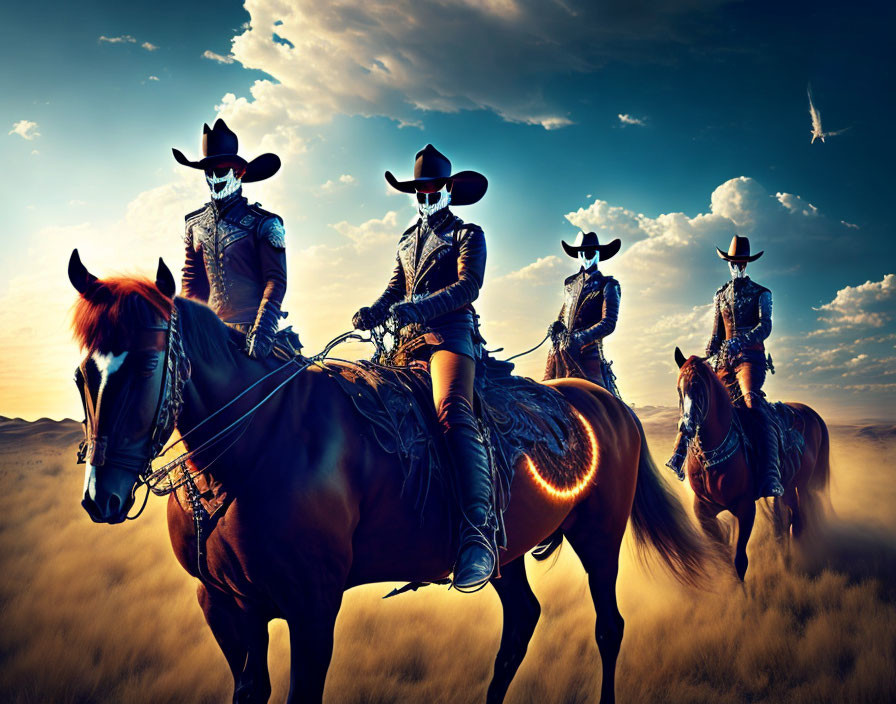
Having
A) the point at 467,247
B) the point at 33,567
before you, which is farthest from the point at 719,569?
the point at 33,567

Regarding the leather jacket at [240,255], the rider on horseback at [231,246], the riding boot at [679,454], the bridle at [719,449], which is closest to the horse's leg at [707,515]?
the bridle at [719,449]

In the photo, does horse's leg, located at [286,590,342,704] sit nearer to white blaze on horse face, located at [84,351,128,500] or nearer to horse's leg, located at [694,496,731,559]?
white blaze on horse face, located at [84,351,128,500]

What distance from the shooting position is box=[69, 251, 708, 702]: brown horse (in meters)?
2.91

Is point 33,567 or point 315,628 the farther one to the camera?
point 33,567

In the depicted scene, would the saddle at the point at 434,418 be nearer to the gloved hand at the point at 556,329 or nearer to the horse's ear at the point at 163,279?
the horse's ear at the point at 163,279

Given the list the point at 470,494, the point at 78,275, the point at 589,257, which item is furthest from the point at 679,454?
the point at 78,275

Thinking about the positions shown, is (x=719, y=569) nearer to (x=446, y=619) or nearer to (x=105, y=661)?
(x=446, y=619)

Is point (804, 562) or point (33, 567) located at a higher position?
point (33, 567)

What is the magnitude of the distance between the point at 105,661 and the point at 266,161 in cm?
467

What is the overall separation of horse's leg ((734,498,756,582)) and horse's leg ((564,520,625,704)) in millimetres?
3167

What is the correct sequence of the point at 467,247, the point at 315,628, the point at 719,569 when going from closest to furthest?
the point at 315,628 → the point at 467,247 → the point at 719,569

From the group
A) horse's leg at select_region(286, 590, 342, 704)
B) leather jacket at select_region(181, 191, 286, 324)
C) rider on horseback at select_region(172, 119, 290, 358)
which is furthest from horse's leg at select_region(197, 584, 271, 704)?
leather jacket at select_region(181, 191, 286, 324)

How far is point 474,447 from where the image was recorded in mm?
3916

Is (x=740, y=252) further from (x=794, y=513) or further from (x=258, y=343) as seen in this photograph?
(x=258, y=343)
